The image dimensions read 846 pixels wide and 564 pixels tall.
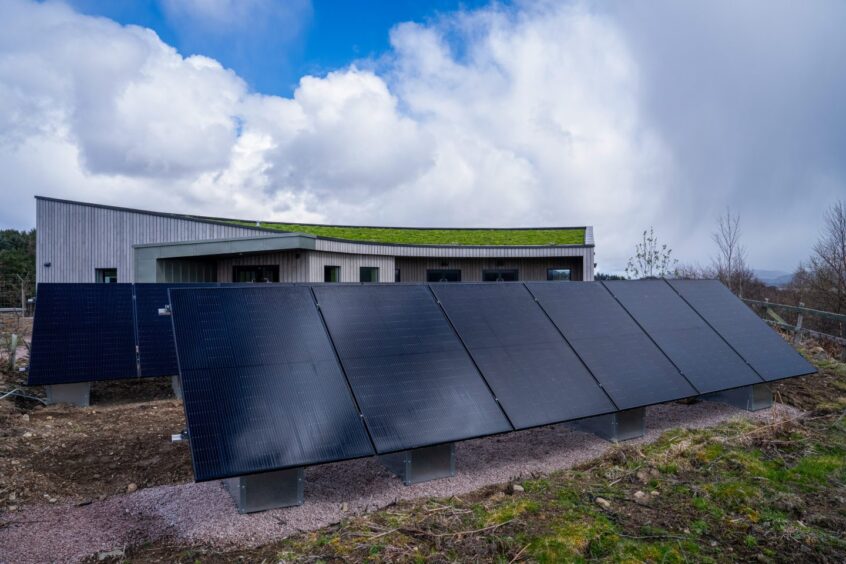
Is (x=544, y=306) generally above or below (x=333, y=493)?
above

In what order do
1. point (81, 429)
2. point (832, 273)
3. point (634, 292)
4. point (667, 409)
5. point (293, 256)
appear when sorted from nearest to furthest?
point (81, 429), point (667, 409), point (634, 292), point (293, 256), point (832, 273)

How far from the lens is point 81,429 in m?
6.08

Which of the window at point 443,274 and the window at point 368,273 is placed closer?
the window at point 368,273

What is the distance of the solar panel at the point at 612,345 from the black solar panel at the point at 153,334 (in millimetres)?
4932

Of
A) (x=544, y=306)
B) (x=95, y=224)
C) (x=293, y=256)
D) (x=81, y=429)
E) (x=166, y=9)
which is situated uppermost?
(x=166, y=9)

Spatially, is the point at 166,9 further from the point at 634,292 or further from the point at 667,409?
the point at 667,409

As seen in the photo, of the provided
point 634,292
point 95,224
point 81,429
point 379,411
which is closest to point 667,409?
point 634,292

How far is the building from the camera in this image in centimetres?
1562

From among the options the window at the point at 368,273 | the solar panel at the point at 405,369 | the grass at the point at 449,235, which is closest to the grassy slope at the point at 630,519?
the solar panel at the point at 405,369

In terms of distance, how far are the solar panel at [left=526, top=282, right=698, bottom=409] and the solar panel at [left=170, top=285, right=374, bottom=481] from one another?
9.21 feet

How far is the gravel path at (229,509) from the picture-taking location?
3.37 metres

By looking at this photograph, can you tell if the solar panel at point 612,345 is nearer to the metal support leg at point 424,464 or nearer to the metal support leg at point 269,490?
the metal support leg at point 424,464

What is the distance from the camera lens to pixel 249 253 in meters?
15.9

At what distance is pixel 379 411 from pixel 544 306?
2839mm
